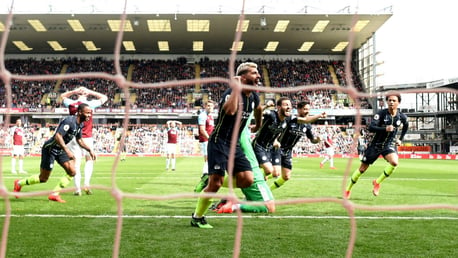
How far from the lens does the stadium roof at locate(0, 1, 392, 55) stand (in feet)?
94.2

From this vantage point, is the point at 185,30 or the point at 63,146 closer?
the point at 63,146

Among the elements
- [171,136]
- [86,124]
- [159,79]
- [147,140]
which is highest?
[159,79]

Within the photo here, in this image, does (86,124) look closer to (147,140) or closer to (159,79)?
(147,140)

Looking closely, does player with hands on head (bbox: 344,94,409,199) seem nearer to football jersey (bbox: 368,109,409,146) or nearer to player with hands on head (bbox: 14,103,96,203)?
football jersey (bbox: 368,109,409,146)

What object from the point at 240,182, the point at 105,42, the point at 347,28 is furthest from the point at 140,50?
the point at 240,182

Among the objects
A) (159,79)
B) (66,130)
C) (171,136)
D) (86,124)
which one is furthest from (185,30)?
(66,130)

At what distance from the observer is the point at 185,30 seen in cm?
3244

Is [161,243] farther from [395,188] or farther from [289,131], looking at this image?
[395,188]

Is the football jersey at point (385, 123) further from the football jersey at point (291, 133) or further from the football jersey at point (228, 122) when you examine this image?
the football jersey at point (228, 122)

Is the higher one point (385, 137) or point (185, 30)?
point (185, 30)

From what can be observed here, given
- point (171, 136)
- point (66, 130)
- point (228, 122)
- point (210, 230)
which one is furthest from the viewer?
point (171, 136)

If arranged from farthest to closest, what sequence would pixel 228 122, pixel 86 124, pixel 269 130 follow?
pixel 86 124
pixel 269 130
pixel 228 122

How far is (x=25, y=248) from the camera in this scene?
4.07 meters

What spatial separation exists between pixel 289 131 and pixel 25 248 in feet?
16.3
